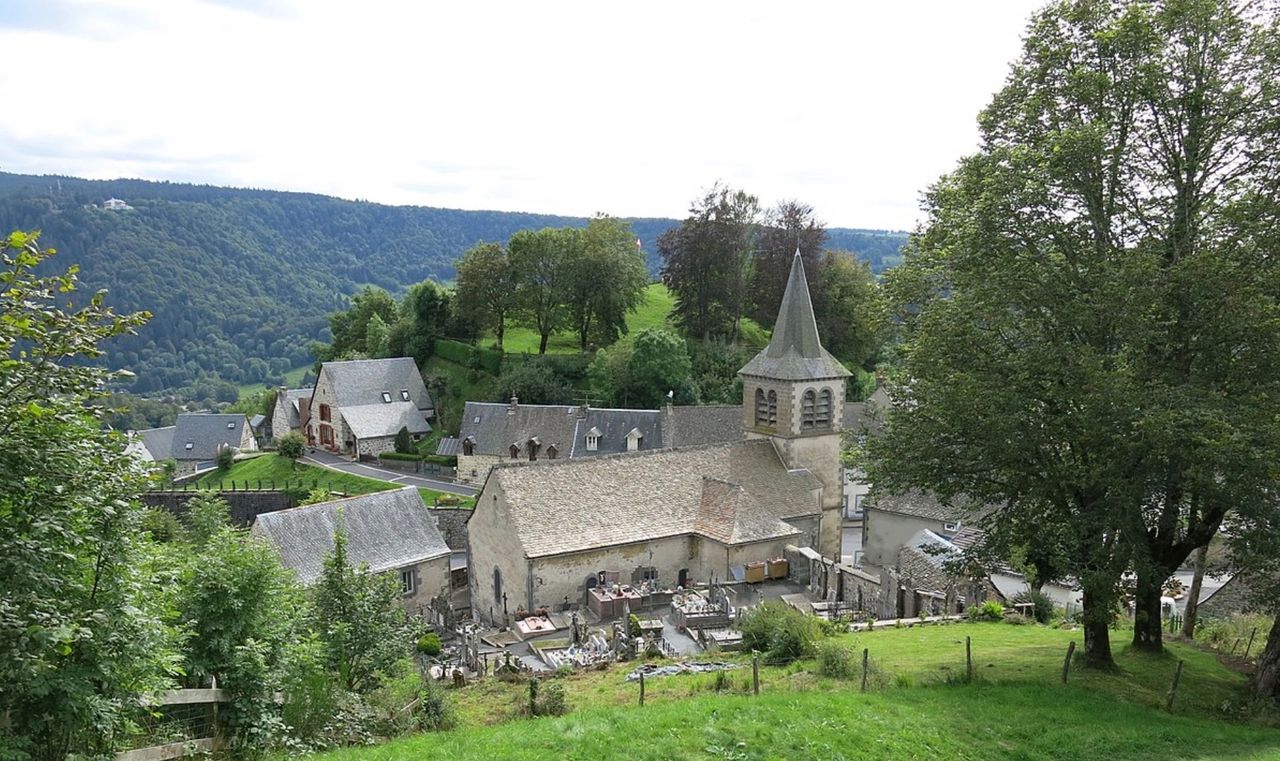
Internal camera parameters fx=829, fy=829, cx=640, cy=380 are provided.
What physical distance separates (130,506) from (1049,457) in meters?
17.2

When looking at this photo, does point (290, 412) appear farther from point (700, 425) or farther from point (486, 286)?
point (700, 425)

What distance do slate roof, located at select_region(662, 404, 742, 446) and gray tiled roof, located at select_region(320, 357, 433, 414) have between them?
26.0 meters

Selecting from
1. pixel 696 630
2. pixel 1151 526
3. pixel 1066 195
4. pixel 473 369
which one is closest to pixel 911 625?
pixel 696 630

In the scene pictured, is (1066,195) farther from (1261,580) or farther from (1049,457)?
(1261,580)

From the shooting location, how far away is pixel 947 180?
22156mm

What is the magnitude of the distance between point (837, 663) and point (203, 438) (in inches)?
2948

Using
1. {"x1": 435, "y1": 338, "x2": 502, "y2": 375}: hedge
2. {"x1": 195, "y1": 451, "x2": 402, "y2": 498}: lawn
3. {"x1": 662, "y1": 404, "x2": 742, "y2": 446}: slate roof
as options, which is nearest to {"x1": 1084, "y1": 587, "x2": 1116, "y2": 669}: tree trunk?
{"x1": 662, "y1": 404, "x2": 742, "y2": 446}: slate roof

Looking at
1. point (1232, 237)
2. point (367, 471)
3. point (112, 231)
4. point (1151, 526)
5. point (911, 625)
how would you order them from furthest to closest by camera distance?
point (112, 231) < point (367, 471) < point (911, 625) < point (1151, 526) < point (1232, 237)

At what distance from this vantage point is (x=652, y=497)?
117ft

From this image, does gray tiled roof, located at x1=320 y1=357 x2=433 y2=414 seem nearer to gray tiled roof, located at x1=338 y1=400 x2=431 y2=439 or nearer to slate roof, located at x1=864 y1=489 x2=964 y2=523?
gray tiled roof, located at x1=338 y1=400 x2=431 y2=439

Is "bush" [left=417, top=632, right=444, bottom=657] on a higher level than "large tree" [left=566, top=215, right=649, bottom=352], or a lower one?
lower

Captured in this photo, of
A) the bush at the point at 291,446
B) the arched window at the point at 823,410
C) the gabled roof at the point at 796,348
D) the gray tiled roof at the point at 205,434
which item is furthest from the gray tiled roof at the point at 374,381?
the arched window at the point at 823,410

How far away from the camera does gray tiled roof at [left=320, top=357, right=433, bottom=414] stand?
67.0 metres

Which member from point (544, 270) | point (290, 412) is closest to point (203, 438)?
point (290, 412)
